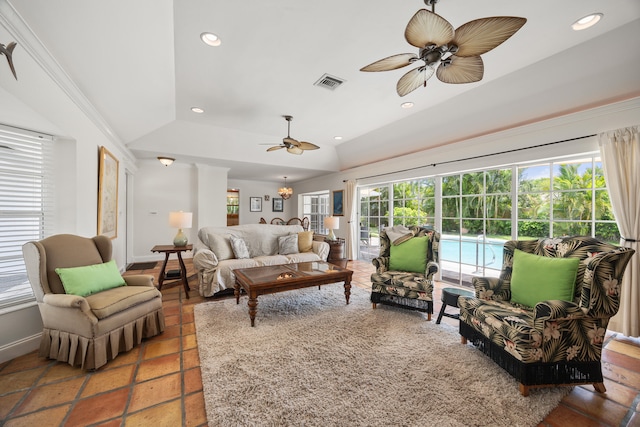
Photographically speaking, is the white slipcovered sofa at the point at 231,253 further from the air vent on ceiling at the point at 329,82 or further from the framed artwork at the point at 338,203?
the air vent on ceiling at the point at 329,82

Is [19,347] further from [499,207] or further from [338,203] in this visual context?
[338,203]

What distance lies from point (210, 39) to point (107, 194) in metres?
2.66

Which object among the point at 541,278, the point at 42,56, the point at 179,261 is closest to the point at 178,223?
the point at 179,261

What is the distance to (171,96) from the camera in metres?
3.30

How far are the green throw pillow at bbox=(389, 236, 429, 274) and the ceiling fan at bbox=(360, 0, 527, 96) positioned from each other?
1.85 metres

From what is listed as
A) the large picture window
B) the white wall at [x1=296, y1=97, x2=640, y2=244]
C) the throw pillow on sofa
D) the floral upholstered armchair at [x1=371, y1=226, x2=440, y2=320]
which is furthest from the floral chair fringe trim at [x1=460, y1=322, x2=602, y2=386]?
the throw pillow on sofa

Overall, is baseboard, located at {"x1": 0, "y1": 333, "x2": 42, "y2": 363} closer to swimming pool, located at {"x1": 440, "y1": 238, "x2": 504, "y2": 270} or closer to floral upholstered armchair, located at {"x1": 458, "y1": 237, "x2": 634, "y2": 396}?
floral upholstered armchair, located at {"x1": 458, "y1": 237, "x2": 634, "y2": 396}

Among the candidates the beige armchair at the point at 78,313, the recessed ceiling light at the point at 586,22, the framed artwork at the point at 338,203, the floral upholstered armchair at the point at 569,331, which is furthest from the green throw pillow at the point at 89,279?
the framed artwork at the point at 338,203

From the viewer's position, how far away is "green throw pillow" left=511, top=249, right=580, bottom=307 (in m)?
1.83

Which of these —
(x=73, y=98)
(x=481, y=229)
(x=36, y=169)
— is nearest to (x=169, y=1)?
(x=73, y=98)

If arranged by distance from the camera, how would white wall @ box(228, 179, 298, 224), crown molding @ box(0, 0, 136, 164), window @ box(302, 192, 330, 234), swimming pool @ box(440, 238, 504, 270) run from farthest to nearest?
white wall @ box(228, 179, 298, 224)
window @ box(302, 192, 330, 234)
swimming pool @ box(440, 238, 504, 270)
crown molding @ box(0, 0, 136, 164)

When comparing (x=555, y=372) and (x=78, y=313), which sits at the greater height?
(x=78, y=313)

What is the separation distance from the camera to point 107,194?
3451 millimetres

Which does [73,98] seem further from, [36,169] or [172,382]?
[172,382]
